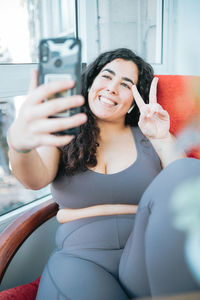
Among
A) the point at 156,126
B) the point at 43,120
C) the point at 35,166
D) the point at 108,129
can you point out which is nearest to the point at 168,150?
the point at 156,126

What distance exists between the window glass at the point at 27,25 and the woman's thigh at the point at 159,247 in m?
0.62

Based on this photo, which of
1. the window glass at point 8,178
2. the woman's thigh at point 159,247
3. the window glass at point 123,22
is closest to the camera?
the woman's thigh at point 159,247

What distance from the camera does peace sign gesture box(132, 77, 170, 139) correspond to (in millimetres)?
764

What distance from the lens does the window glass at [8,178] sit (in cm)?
95

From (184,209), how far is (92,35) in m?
0.83

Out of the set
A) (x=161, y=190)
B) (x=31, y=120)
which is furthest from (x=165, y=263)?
(x=31, y=120)

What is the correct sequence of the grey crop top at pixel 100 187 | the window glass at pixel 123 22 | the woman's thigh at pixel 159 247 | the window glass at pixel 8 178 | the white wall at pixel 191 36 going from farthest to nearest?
the window glass at pixel 123 22, the window glass at pixel 8 178, the grey crop top at pixel 100 187, the white wall at pixel 191 36, the woman's thigh at pixel 159 247

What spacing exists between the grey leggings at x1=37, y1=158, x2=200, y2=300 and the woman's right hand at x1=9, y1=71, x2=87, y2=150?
28 cm

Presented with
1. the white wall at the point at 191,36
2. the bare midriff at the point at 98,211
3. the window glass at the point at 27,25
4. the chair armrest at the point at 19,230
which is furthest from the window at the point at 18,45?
the white wall at the point at 191,36

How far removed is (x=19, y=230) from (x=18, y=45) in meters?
0.60

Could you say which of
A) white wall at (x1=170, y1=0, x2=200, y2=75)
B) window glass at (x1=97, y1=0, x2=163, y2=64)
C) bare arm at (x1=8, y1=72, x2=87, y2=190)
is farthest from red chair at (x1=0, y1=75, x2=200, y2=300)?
bare arm at (x1=8, y1=72, x2=87, y2=190)

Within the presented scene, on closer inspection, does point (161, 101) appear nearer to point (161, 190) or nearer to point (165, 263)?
point (161, 190)

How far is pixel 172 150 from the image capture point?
85 cm

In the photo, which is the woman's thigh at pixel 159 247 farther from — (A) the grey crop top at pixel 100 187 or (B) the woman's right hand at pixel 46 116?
(B) the woman's right hand at pixel 46 116
